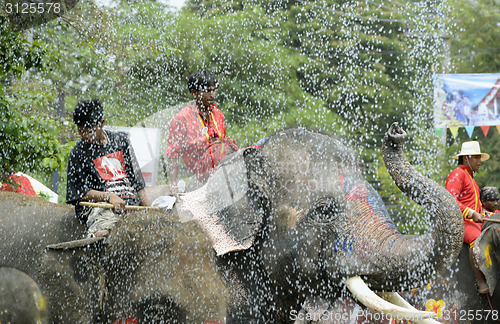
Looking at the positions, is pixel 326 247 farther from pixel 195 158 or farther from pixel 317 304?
pixel 195 158

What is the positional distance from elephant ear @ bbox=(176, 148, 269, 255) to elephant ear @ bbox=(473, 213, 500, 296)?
363 centimetres

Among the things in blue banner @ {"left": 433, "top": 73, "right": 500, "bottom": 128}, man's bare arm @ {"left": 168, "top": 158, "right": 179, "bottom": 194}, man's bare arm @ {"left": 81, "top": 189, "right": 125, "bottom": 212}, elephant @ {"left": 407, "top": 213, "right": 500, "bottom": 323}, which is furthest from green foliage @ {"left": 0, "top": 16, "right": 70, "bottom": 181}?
blue banner @ {"left": 433, "top": 73, "right": 500, "bottom": 128}

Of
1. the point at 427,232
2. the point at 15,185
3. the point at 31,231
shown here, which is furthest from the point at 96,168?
the point at 15,185

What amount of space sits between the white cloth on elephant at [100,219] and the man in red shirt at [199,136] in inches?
23.7

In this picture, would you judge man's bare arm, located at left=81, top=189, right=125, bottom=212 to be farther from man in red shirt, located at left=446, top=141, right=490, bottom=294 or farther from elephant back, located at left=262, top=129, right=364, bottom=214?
man in red shirt, located at left=446, top=141, right=490, bottom=294

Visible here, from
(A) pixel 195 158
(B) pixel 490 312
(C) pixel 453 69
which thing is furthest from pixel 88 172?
(C) pixel 453 69

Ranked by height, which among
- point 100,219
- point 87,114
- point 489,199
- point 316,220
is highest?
point 87,114

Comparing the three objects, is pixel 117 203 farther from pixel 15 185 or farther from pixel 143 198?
pixel 15 185

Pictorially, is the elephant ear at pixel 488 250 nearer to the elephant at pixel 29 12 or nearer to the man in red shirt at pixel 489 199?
the man in red shirt at pixel 489 199

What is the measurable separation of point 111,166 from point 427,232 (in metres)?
1.88

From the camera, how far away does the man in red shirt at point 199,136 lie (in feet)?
13.0

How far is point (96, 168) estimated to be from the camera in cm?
357

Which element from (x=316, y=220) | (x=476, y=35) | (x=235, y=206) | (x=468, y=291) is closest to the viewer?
(x=316, y=220)

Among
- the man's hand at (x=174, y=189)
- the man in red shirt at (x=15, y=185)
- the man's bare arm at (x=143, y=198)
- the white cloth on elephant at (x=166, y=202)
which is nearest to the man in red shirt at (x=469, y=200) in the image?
the man's hand at (x=174, y=189)
